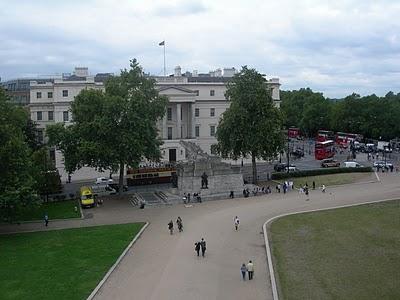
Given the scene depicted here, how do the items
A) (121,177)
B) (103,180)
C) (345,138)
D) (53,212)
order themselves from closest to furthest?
(53,212) → (121,177) → (103,180) → (345,138)

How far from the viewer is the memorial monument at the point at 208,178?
186 feet

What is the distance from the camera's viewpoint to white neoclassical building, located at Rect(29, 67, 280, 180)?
250ft

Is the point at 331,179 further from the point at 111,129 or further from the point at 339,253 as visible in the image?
the point at 339,253

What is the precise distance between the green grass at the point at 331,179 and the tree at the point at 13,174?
33.4 metres

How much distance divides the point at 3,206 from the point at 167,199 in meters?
19.6

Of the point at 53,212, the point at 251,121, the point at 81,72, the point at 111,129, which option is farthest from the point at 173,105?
the point at 53,212

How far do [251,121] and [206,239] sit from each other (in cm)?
2837

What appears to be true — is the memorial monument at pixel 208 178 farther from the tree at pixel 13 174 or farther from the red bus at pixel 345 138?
the red bus at pixel 345 138

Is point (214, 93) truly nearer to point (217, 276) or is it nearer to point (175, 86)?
point (175, 86)

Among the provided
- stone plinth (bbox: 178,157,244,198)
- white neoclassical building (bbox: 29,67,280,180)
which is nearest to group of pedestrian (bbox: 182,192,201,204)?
stone plinth (bbox: 178,157,244,198)

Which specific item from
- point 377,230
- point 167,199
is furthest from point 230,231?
point 167,199

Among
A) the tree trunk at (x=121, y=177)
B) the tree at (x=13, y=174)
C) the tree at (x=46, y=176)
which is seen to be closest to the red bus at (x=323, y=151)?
the tree trunk at (x=121, y=177)

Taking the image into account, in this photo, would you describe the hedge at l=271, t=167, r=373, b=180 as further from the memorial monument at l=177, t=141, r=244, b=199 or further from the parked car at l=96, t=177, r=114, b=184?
the parked car at l=96, t=177, r=114, b=184

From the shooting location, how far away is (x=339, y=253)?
32.2 meters
